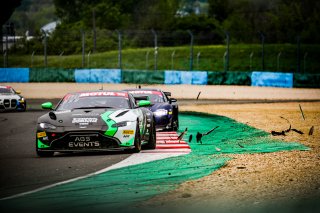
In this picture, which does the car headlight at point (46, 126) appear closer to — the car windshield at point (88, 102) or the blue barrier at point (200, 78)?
the car windshield at point (88, 102)

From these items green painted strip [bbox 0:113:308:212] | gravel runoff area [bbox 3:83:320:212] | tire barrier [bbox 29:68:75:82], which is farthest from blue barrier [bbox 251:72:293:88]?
green painted strip [bbox 0:113:308:212]

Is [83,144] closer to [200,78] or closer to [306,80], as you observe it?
[306,80]

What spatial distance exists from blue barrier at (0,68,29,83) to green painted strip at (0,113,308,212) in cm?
3606

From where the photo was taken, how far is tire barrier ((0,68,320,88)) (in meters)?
46.8

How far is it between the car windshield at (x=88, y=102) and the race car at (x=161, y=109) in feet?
14.8

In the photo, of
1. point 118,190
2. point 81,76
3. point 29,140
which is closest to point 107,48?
point 81,76

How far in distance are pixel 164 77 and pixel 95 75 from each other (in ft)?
16.7

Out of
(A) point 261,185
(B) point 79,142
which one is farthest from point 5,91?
(A) point 261,185

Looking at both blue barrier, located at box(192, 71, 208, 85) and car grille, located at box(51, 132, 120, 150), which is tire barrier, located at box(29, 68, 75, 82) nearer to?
blue barrier, located at box(192, 71, 208, 85)

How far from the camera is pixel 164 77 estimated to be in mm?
48844

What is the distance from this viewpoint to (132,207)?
7.73 meters

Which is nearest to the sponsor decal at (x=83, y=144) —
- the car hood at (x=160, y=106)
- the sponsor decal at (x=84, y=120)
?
the sponsor decal at (x=84, y=120)

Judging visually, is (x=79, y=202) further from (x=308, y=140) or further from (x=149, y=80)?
(x=149, y=80)

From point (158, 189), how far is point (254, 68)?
59079 millimetres
